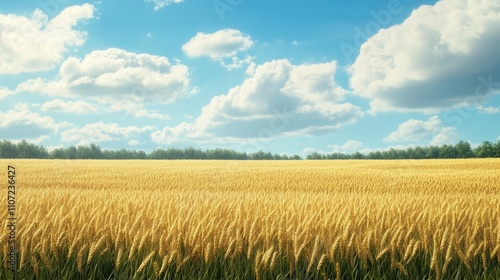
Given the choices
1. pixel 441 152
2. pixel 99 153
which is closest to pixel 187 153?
pixel 99 153

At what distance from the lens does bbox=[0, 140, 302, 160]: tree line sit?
99375 mm

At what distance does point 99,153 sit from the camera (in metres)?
105

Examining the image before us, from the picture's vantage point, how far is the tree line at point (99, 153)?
99375 millimetres

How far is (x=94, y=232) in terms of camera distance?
16.6ft

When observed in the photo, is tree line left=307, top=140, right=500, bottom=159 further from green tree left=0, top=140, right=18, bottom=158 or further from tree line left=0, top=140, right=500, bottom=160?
green tree left=0, top=140, right=18, bottom=158

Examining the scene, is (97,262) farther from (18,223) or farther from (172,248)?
(18,223)

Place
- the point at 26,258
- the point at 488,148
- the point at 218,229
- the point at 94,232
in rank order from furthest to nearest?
the point at 488,148 → the point at 94,232 → the point at 218,229 → the point at 26,258

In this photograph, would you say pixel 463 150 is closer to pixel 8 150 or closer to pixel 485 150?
pixel 485 150

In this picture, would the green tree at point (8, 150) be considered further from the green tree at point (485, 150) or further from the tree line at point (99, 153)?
the green tree at point (485, 150)

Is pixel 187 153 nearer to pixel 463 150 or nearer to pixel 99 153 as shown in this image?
pixel 99 153

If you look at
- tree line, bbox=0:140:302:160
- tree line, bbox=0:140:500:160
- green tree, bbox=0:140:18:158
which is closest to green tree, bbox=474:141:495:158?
tree line, bbox=0:140:500:160

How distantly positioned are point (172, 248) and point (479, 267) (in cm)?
323

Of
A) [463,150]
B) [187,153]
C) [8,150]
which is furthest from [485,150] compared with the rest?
[8,150]

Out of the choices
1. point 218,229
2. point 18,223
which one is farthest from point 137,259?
point 18,223
